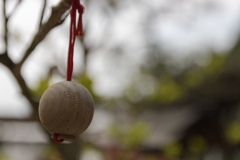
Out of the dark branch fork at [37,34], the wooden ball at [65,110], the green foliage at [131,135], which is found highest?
the green foliage at [131,135]

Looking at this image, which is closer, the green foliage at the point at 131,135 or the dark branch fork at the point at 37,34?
the dark branch fork at the point at 37,34

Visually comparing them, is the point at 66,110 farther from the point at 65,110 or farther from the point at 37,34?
the point at 37,34

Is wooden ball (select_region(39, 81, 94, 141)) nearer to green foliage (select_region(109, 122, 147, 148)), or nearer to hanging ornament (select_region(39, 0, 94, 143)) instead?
hanging ornament (select_region(39, 0, 94, 143))

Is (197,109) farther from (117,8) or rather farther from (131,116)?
(117,8)

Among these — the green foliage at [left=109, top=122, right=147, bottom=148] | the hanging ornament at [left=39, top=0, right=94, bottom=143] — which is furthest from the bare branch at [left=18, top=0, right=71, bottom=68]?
the green foliage at [left=109, top=122, right=147, bottom=148]

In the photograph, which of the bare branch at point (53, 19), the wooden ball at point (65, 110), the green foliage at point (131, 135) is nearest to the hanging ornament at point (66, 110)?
the wooden ball at point (65, 110)

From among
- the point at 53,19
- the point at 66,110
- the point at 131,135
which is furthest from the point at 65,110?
the point at 131,135

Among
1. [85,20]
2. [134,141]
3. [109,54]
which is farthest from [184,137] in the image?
[85,20]

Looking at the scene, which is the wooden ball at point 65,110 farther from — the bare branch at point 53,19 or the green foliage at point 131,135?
the green foliage at point 131,135

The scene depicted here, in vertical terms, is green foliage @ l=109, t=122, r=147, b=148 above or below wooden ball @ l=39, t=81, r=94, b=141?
above
